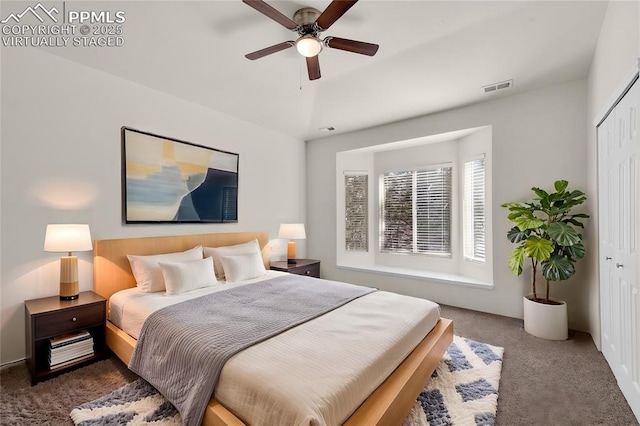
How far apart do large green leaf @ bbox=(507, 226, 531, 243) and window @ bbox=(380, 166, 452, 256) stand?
1310 mm

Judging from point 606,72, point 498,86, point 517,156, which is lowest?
point 517,156

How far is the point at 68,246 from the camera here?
2.36 meters

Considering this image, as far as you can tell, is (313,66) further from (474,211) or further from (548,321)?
(548,321)

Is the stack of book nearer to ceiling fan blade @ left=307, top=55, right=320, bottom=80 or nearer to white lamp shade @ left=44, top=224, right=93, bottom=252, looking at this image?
white lamp shade @ left=44, top=224, right=93, bottom=252

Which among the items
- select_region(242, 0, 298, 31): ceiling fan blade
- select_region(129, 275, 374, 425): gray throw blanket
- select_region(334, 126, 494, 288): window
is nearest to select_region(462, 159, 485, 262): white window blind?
select_region(334, 126, 494, 288): window

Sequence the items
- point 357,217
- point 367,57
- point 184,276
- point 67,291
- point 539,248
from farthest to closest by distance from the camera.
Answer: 1. point 357,217
2. point 367,57
3. point 539,248
4. point 184,276
5. point 67,291

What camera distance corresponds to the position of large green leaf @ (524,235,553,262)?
2.83 m

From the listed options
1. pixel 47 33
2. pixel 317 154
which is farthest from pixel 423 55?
pixel 47 33

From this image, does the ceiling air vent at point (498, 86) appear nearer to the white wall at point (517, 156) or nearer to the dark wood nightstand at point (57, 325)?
the white wall at point (517, 156)

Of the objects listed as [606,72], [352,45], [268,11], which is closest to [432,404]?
[352,45]

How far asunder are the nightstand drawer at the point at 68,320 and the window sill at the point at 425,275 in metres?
3.37

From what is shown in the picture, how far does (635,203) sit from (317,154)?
4138mm

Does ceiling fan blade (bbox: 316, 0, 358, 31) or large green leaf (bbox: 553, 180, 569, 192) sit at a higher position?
ceiling fan blade (bbox: 316, 0, 358, 31)

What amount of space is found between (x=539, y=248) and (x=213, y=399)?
3.11m
